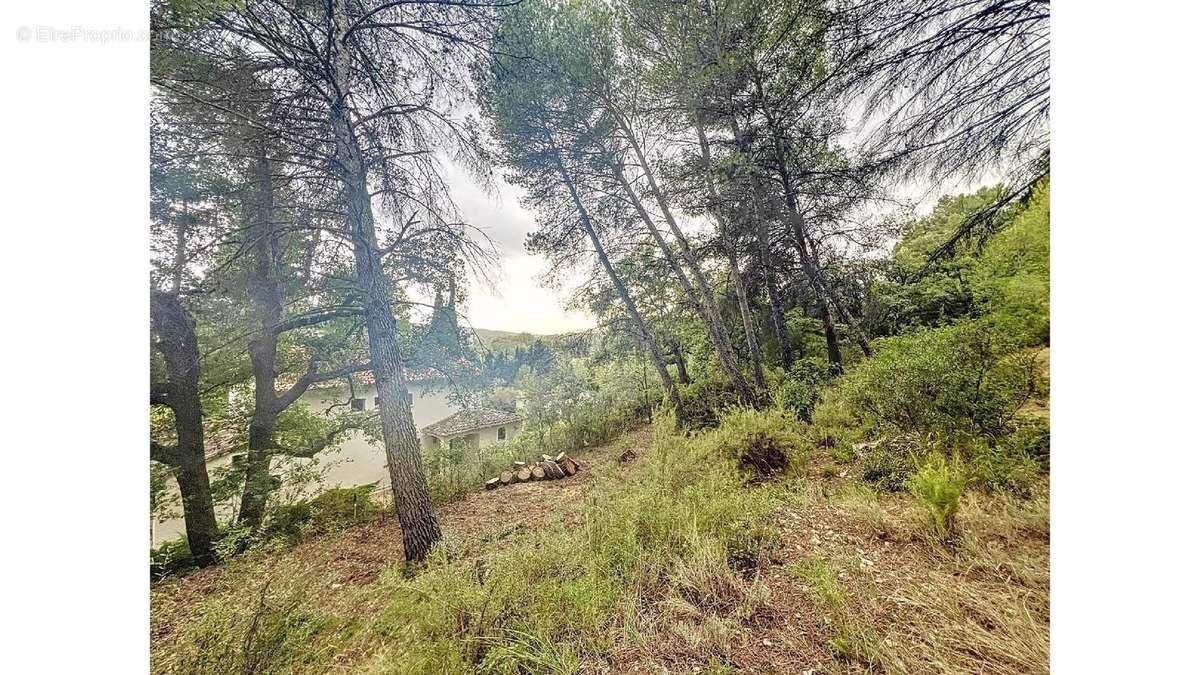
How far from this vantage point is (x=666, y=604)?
1.44 metres

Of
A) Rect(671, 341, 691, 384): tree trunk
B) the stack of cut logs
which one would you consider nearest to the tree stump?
the stack of cut logs

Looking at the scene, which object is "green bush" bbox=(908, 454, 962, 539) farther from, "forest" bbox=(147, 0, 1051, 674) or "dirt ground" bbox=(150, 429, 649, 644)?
"dirt ground" bbox=(150, 429, 649, 644)

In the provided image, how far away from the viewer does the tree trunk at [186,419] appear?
187 cm

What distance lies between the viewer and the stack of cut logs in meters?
3.94

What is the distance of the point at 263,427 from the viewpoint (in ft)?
7.63

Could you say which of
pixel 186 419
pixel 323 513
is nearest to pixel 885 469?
pixel 323 513

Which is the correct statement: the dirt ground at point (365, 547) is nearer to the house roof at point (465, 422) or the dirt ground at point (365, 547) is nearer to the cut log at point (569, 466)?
the cut log at point (569, 466)

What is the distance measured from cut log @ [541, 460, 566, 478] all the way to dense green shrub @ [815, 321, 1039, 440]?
135 inches

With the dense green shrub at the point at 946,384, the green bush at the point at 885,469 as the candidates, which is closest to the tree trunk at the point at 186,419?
the green bush at the point at 885,469

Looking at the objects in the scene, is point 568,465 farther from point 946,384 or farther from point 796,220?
point 796,220

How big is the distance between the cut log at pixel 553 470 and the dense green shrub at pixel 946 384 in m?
3.42
